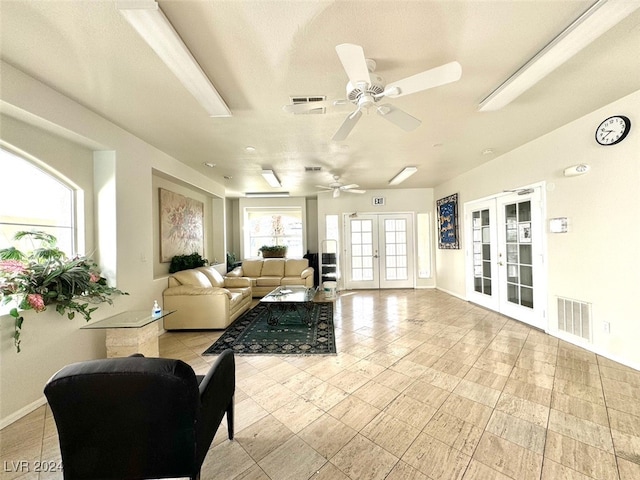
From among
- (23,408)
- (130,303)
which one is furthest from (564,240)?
(23,408)

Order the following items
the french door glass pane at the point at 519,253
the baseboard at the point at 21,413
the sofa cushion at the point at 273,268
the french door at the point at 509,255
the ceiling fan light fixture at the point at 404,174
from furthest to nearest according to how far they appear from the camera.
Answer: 1. the sofa cushion at the point at 273,268
2. the ceiling fan light fixture at the point at 404,174
3. the french door glass pane at the point at 519,253
4. the french door at the point at 509,255
5. the baseboard at the point at 21,413

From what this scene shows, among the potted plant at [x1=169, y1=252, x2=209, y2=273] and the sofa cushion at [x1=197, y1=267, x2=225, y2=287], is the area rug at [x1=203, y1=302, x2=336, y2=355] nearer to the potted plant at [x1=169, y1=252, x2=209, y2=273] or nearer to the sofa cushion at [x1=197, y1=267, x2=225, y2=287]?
the sofa cushion at [x1=197, y1=267, x2=225, y2=287]

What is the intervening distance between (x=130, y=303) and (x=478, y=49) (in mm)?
4221

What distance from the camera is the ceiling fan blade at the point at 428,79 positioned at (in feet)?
4.76

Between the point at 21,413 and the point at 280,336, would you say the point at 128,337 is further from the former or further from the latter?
the point at 280,336

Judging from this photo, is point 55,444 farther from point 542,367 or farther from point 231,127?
point 542,367

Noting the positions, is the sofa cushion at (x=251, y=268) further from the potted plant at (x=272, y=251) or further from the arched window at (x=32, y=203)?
the arched window at (x=32, y=203)

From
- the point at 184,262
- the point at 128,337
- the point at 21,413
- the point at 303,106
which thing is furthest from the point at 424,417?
the point at 184,262

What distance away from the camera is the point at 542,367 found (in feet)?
8.17

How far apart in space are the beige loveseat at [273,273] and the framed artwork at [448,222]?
3.26m

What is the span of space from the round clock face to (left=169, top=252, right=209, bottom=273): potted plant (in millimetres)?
5864

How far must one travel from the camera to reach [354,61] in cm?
149

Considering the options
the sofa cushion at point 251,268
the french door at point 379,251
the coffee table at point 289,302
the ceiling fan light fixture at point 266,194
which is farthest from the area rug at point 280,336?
the ceiling fan light fixture at point 266,194

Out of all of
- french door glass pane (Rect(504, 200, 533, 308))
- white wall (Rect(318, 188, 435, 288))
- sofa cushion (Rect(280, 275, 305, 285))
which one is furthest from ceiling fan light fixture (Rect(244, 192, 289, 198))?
french door glass pane (Rect(504, 200, 533, 308))
